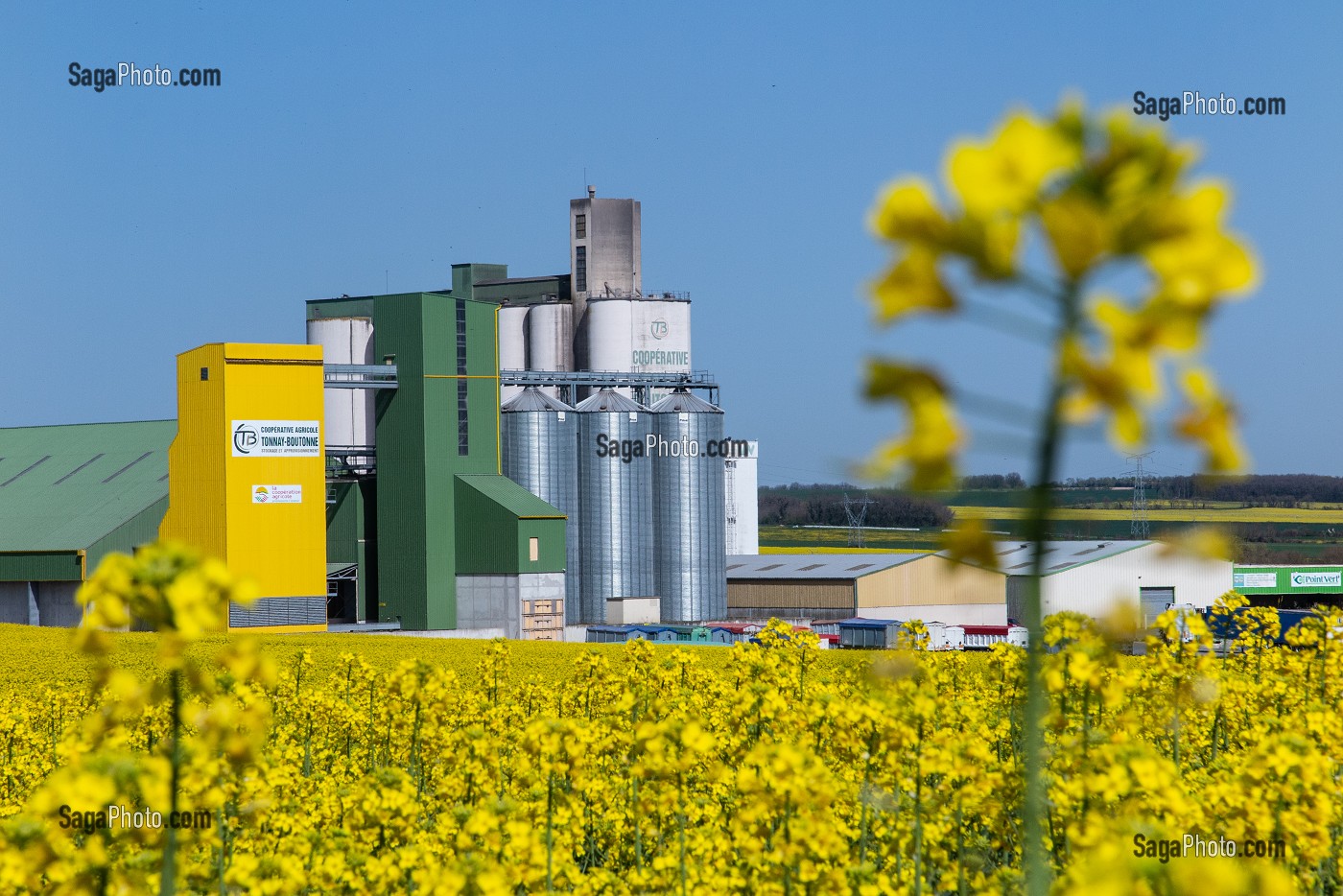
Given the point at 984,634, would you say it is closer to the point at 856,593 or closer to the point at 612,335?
the point at 856,593

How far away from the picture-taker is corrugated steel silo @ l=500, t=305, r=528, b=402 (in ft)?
202

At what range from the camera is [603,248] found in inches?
2386

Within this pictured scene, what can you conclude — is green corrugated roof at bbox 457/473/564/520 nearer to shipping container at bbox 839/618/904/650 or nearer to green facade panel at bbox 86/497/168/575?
green facade panel at bbox 86/497/168/575

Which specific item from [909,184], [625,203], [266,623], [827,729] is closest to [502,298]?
[625,203]

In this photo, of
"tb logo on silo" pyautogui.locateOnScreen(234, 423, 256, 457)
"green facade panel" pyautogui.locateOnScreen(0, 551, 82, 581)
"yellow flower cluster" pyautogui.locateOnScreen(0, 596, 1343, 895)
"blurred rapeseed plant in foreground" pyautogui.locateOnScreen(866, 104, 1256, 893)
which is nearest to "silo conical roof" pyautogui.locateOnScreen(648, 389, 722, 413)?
"tb logo on silo" pyautogui.locateOnScreen(234, 423, 256, 457)

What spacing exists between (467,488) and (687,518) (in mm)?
9785

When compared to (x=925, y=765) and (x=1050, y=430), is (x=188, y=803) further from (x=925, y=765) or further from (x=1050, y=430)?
(x=1050, y=430)

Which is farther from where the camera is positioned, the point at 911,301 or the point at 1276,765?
the point at 1276,765

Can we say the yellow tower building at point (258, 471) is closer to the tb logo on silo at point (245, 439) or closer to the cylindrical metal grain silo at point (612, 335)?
the tb logo on silo at point (245, 439)

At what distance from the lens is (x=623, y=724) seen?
857cm

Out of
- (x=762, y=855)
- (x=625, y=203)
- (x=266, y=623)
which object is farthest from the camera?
(x=625, y=203)

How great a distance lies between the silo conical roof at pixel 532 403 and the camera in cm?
5128

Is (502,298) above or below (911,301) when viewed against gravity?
above

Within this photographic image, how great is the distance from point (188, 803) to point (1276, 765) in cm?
567
